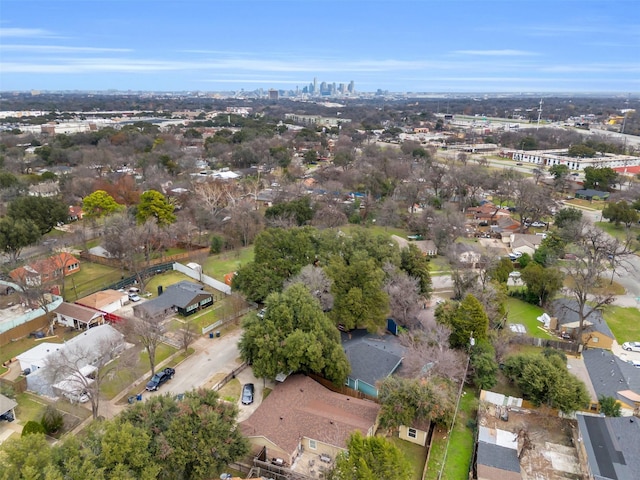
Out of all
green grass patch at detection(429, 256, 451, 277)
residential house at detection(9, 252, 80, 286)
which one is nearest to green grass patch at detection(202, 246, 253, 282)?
residential house at detection(9, 252, 80, 286)

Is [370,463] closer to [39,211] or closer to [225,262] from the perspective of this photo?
[225,262]

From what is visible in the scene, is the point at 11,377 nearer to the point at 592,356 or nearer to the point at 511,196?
the point at 592,356

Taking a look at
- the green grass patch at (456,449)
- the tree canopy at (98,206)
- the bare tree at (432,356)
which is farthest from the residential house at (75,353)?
the tree canopy at (98,206)

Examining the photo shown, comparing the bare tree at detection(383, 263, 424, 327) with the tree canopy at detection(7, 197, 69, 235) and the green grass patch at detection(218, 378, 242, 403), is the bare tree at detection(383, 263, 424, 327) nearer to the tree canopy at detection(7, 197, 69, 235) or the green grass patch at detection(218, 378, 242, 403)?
the green grass patch at detection(218, 378, 242, 403)

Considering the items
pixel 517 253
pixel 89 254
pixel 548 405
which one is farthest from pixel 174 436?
pixel 517 253

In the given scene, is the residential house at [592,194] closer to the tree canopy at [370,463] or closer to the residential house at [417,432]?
the residential house at [417,432]

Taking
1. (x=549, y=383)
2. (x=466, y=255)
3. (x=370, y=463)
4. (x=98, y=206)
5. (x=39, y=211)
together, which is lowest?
(x=466, y=255)

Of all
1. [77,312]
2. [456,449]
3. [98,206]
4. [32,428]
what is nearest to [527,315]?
[456,449]
